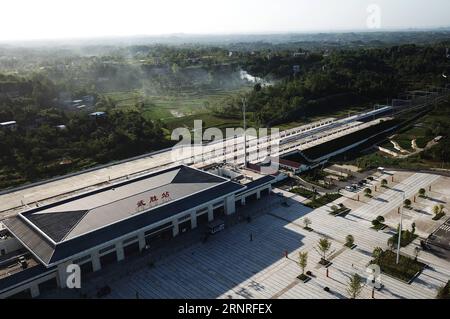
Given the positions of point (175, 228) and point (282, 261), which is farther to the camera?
point (175, 228)

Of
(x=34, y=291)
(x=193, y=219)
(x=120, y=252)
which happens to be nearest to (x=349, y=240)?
(x=193, y=219)

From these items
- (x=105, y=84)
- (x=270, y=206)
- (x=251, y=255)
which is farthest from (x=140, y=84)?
(x=251, y=255)

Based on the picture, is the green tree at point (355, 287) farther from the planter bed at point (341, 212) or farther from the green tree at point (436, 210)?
the green tree at point (436, 210)

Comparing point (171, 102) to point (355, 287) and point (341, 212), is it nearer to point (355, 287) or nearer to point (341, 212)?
point (341, 212)

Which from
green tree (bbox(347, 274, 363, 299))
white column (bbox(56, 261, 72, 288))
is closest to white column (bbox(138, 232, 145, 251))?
white column (bbox(56, 261, 72, 288))

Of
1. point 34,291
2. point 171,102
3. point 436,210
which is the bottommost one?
point 34,291

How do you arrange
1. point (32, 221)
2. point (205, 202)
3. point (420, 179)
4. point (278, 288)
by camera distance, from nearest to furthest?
1. point (278, 288)
2. point (32, 221)
3. point (205, 202)
4. point (420, 179)

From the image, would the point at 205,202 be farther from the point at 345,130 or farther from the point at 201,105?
the point at 201,105

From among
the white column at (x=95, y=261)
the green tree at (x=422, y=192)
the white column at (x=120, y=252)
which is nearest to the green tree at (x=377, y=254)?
the green tree at (x=422, y=192)
